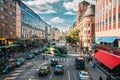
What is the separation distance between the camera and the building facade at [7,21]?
79312 mm

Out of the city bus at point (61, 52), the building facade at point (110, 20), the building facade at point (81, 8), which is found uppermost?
the building facade at point (81, 8)

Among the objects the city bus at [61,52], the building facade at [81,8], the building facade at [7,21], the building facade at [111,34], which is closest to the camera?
the building facade at [111,34]

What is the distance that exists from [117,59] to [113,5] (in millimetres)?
12275

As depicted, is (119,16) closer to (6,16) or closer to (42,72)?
(42,72)

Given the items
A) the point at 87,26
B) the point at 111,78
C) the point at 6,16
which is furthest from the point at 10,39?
the point at 111,78

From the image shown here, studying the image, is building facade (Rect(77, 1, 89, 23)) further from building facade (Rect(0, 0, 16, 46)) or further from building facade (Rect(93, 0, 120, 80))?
building facade (Rect(93, 0, 120, 80))

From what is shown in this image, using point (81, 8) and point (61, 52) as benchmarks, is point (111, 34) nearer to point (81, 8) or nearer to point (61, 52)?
point (61, 52)

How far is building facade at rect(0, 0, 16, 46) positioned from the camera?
260ft

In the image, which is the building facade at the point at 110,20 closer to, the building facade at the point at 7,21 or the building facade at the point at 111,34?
the building facade at the point at 111,34

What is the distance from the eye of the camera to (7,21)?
86.7m

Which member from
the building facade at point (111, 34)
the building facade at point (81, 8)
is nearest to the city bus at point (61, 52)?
the building facade at point (111, 34)

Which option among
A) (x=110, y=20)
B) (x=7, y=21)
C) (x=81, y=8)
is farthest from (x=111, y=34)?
(x=81, y=8)

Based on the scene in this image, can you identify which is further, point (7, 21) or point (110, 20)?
point (7, 21)

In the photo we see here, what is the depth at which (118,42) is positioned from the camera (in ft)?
138
